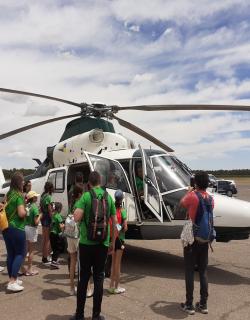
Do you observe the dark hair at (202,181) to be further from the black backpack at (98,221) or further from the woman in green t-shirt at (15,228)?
the woman in green t-shirt at (15,228)

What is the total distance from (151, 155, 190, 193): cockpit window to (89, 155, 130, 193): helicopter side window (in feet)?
2.39

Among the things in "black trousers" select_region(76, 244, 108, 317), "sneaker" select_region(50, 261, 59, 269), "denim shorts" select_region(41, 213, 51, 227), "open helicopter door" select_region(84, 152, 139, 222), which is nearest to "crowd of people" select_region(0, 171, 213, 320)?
"black trousers" select_region(76, 244, 108, 317)

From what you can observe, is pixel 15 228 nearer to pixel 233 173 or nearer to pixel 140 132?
pixel 140 132

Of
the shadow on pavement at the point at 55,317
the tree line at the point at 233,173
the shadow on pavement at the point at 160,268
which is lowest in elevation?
the shadow on pavement at the point at 160,268

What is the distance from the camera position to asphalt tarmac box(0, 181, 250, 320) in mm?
4992

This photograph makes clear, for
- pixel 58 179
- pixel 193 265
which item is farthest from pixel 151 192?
pixel 58 179

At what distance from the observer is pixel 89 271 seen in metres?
4.57

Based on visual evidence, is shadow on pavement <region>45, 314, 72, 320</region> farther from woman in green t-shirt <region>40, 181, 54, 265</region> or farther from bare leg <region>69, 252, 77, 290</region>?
woman in green t-shirt <region>40, 181, 54, 265</region>

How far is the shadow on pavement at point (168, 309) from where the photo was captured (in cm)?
496

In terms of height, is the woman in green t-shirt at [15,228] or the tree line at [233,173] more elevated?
the tree line at [233,173]

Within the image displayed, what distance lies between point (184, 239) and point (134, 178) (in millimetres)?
3210

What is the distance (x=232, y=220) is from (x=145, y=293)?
2085 mm

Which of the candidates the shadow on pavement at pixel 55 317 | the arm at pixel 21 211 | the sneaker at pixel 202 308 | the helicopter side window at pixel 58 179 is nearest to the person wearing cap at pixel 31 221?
the arm at pixel 21 211

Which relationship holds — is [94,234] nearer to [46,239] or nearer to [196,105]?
[46,239]
